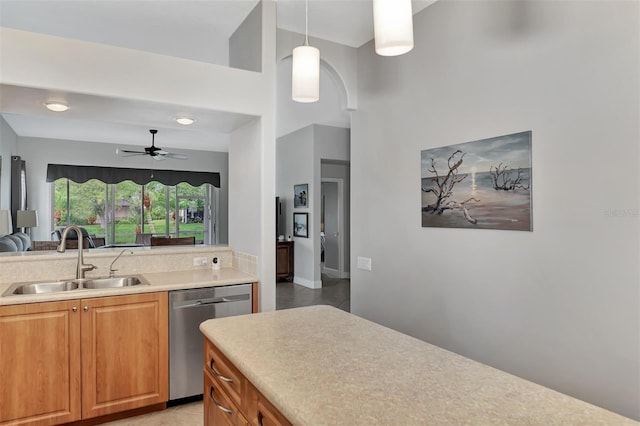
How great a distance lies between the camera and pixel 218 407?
1.63 m

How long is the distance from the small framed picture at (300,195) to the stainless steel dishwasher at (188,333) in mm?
4510

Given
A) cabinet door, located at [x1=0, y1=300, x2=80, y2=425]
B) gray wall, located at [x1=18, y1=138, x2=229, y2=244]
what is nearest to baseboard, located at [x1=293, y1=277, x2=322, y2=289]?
gray wall, located at [x1=18, y1=138, x2=229, y2=244]

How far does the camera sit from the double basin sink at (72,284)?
2.73 metres

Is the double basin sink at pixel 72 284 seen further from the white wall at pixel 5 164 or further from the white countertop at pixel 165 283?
the white wall at pixel 5 164

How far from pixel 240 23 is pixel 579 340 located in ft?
11.3

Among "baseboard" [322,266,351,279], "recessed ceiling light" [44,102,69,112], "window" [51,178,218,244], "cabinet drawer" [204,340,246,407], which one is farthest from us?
"window" [51,178,218,244]

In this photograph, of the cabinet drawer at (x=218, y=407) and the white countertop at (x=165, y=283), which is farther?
the white countertop at (x=165, y=283)

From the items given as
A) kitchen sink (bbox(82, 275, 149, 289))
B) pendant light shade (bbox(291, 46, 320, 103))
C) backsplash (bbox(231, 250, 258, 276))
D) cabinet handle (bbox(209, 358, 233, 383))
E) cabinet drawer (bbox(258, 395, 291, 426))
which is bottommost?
cabinet handle (bbox(209, 358, 233, 383))

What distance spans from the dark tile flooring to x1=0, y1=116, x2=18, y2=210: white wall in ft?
14.3

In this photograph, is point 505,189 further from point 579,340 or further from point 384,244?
point 384,244

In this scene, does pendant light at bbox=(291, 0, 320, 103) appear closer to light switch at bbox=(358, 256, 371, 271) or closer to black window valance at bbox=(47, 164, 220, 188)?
light switch at bbox=(358, 256, 371, 271)

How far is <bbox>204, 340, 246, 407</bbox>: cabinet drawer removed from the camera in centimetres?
144

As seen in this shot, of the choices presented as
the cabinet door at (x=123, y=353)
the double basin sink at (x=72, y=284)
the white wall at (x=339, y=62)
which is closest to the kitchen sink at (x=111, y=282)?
the double basin sink at (x=72, y=284)

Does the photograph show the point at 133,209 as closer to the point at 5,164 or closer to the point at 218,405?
the point at 5,164
